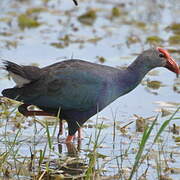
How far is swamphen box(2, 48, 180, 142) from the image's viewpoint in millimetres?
7836

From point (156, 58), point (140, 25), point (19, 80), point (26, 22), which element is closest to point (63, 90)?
point (19, 80)

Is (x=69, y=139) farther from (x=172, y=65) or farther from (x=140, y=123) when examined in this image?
(x=172, y=65)

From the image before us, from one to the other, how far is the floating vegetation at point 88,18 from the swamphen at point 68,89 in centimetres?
559

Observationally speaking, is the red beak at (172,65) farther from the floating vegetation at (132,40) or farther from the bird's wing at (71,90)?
the floating vegetation at (132,40)

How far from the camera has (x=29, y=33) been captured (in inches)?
507

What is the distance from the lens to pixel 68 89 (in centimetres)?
792

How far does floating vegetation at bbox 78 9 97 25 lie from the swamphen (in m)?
5.59

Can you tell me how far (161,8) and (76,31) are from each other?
6.57 ft

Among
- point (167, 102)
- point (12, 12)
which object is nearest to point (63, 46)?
point (12, 12)

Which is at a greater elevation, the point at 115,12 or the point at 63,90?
the point at 115,12

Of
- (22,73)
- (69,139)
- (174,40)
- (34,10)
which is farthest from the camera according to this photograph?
(34,10)

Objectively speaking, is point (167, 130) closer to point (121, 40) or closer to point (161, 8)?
point (121, 40)

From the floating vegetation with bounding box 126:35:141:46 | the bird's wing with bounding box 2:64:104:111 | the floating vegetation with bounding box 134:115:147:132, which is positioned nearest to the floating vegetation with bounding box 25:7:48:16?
the floating vegetation with bounding box 126:35:141:46

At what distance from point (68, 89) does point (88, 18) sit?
6.01m
